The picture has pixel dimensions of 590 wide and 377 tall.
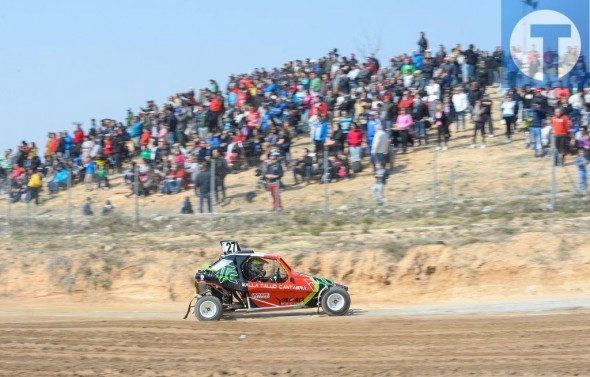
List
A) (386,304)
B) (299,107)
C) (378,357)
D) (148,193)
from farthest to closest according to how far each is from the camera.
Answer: (299,107) → (148,193) → (386,304) → (378,357)

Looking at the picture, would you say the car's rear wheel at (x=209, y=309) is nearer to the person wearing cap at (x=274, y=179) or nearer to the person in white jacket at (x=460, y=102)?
the person wearing cap at (x=274, y=179)

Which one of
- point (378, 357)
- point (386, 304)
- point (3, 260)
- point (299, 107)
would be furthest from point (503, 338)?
point (299, 107)

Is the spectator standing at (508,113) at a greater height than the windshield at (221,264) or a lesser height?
greater

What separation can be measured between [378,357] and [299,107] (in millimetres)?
19856

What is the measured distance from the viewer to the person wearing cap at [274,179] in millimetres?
22905

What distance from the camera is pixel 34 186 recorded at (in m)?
27.4

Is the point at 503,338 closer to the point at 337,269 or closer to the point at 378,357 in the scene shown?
the point at 378,357

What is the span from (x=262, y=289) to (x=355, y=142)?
10.4m

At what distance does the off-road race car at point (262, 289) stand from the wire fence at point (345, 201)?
6.22m

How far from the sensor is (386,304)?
59.0ft

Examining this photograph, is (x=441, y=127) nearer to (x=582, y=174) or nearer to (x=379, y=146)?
(x=379, y=146)

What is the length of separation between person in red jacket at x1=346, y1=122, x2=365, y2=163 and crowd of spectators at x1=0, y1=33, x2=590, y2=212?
0.11 ft

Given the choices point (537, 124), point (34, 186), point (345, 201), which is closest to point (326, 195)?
point (345, 201)

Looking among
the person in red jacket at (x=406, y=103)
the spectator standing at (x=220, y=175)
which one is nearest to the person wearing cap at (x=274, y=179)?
the spectator standing at (x=220, y=175)
